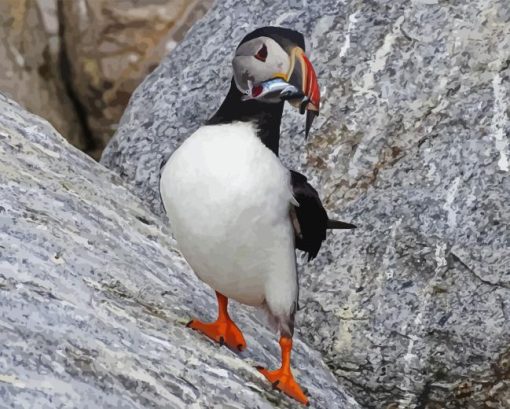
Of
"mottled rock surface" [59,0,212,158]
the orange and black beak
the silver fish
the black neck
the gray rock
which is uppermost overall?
the orange and black beak

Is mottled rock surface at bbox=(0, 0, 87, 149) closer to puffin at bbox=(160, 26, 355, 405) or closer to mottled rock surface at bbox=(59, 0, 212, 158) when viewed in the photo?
mottled rock surface at bbox=(59, 0, 212, 158)

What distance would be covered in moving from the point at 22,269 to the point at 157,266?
111cm

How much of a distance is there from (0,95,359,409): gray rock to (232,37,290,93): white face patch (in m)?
0.92

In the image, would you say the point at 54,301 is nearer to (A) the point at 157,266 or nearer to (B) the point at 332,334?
(A) the point at 157,266

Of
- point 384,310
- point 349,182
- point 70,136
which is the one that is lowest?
point 70,136

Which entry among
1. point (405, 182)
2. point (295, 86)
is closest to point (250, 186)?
point (295, 86)

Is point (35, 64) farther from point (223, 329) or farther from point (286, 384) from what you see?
point (286, 384)

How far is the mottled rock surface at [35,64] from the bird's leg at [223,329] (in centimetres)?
387

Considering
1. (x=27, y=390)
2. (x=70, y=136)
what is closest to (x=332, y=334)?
(x=27, y=390)

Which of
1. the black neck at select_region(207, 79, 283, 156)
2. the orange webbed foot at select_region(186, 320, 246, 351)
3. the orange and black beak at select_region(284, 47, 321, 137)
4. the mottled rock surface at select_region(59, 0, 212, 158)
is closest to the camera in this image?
the orange and black beak at select_region(284, 47, 321, 137)

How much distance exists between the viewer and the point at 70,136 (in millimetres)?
7945

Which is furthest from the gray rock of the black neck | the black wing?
the black neck

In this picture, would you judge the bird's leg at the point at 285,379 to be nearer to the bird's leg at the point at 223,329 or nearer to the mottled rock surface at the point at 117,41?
the bird's leg at the point at 223,329

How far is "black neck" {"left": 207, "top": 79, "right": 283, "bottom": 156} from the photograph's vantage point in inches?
150
